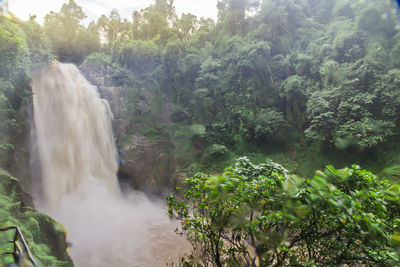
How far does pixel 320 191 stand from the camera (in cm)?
190

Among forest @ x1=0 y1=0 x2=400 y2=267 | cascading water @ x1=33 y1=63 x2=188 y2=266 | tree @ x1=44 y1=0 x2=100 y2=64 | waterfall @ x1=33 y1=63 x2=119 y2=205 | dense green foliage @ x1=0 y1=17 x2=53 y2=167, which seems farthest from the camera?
tree @ x1=44 y1=0 x2=100 y2=64

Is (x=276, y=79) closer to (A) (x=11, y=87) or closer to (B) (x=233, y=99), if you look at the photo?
(B) (x=233, y=99)

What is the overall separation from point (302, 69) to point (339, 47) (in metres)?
2.04

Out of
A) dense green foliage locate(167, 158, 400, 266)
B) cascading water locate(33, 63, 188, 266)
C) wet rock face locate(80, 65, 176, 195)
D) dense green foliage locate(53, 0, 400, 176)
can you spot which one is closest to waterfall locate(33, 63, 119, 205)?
cascading water locate(33, 63, 188, 266)

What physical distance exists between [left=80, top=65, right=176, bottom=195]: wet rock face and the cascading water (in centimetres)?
54

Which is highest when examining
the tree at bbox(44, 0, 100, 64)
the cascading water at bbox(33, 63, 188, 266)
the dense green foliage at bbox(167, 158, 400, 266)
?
the tree at bbox(44, 0, 100, 64)

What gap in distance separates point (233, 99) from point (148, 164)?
283 inches

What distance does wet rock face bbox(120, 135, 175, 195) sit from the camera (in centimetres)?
1291

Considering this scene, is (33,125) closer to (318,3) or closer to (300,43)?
(300,43)

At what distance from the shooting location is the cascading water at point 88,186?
7488mm

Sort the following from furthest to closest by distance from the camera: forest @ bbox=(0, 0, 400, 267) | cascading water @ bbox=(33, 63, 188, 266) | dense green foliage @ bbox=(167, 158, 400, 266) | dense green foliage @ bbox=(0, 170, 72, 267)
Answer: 1. cascading water @ bbox=(33, 63, 188, 266)
2. forest @ bbox=(0, 0, 400, 267)
3. dense green foliage @ bbox=(0, 170, 72, 267)
4. dense green foliage @ bbox=(167, 158, 400, 266)

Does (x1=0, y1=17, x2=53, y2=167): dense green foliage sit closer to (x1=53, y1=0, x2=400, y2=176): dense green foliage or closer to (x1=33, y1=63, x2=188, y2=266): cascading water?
(x1=33, y1=63, x2=188, y2=266): cascading water

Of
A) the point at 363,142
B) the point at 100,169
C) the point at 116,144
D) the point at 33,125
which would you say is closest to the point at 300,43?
the point at 363,142

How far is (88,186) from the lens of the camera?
10.9 metres
